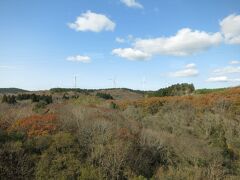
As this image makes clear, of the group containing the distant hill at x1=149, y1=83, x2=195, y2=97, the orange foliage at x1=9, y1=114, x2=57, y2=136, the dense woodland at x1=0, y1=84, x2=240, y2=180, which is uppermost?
the distant hill at x1=149, y1=83, x2=195, y2=97

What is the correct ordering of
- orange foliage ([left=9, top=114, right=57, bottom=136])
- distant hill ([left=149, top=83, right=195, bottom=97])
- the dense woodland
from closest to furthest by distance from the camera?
the dense woodland → orange foliage ([left=9, top=114, right=57, bottom=136]) → distant hill ([left=149, top=83, right=195, bottom=97])

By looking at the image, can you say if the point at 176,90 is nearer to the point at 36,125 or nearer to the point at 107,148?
the point at 36,125

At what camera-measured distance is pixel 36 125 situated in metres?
41.5

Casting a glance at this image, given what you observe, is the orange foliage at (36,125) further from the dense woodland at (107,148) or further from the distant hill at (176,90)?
the distant hill at (176,90)

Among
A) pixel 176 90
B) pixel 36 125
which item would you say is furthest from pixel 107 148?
pixel 176 90

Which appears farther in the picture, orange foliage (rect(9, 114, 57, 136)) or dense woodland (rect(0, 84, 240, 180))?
orange foliage (rect(9, 114, 57, 136))

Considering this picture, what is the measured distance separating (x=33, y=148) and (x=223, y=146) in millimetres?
28574

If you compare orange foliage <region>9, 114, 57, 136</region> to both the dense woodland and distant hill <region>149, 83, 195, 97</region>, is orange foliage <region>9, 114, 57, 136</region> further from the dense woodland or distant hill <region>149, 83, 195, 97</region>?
distant hill <region>149, 83, 195, 97</region>

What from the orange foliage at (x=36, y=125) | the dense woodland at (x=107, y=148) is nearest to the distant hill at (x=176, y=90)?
the dense woodland at (x=107, y=148)

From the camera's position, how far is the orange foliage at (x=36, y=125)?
40062 millimetres

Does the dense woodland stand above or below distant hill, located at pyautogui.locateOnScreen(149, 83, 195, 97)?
below

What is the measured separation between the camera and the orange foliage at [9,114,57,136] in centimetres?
4006

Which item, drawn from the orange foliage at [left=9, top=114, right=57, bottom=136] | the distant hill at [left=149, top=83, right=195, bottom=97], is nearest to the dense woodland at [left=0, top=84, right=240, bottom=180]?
the orange foliage at [left=9, top=114, right=57, bottom=136]

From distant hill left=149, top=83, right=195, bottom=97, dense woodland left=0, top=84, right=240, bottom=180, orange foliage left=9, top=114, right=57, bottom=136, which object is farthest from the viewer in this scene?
distant hill left=149, top=83, right=195, bottom=97
